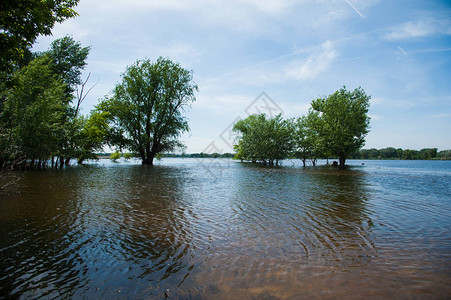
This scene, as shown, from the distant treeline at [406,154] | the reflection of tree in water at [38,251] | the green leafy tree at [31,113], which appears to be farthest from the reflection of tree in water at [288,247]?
the distant treeline at [406,154]

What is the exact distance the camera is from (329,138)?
44.7 metres

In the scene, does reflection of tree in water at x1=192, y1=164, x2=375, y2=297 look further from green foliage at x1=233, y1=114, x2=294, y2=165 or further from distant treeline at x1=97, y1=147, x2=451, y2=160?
distant treeline at x1=97, y1=147, x2=451, y2=160

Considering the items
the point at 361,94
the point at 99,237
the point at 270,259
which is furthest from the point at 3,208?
the point at 361,94

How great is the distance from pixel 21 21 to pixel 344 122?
48.7 meters

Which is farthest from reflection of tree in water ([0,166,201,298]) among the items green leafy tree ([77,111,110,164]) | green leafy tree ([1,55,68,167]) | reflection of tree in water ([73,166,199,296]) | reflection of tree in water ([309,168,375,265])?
green leafy tree ([77,111,110,164])

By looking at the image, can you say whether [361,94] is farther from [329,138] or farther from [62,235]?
[62,235]

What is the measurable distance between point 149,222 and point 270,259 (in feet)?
14.0

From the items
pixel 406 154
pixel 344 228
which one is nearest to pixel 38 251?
pixel 344 228

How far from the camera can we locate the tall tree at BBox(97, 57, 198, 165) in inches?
1703

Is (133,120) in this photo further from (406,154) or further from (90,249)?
(406,154)

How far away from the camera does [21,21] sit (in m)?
7.99

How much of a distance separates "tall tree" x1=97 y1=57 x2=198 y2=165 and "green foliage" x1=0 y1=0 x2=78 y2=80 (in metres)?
35.4

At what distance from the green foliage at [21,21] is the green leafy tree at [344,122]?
45.6 metres

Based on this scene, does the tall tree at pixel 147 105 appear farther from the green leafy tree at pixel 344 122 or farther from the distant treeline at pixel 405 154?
the distant treeline at pixel 405 154
